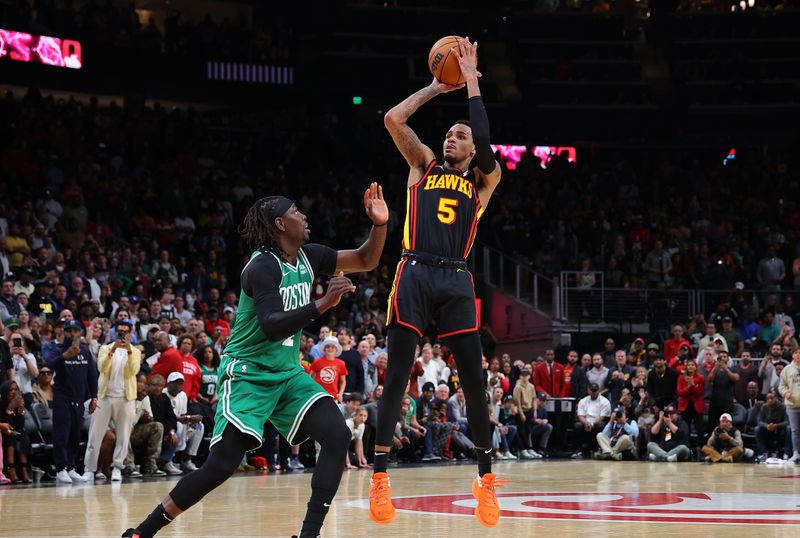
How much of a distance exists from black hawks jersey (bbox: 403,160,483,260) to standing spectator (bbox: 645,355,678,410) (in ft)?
40.1

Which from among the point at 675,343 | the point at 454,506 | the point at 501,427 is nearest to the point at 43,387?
the point at 454,506

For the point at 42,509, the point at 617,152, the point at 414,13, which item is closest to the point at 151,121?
the point at 414,13

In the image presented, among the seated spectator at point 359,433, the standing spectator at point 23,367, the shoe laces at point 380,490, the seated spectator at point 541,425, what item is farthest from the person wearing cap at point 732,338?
the shoe laces at point 380,490

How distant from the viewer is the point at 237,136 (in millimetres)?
28797

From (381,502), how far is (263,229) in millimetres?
1888

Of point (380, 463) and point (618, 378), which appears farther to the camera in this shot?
point (618, 378)

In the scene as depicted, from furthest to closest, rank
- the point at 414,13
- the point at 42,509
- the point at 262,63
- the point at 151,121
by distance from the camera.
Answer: the point at 414,13
the point at 262,63
the point at 151,121
the point at 42,509

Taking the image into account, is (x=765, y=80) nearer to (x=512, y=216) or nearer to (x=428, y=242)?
(x=512, y=216)

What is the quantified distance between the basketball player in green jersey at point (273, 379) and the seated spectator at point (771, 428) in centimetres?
1322

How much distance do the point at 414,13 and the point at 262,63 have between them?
5.22m

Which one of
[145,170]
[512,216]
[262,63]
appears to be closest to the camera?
[145,170]

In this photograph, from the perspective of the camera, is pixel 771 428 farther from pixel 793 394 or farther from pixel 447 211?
pixel 447 211

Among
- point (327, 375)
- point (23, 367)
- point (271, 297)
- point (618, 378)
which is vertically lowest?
point (618, 378)

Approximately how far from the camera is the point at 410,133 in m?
7.73
